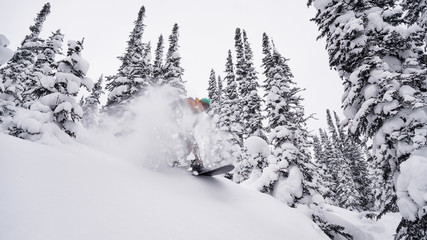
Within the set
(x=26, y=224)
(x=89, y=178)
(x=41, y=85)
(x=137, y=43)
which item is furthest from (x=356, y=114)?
(x=137, y=43)

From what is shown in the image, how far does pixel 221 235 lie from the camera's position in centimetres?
311

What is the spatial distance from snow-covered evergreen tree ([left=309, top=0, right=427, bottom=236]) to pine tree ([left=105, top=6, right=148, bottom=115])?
1773 centimetres

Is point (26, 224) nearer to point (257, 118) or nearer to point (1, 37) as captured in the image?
point (1, 37)

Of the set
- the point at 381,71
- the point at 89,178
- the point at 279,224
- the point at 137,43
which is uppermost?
the point at 137,43

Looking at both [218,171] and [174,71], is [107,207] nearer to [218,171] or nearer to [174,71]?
[218,171]

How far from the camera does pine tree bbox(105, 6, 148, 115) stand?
68.5 ft

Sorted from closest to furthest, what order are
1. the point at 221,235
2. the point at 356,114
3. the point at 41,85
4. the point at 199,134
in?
the point at 221,235 < the point at 356,114 < the point at 199,134 < the point at 41,85

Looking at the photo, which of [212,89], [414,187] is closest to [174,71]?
[212,89]

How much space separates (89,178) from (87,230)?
1.52 metres

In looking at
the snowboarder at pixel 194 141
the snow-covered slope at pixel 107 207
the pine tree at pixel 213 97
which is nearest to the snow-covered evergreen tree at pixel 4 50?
the snow-covered slope at pixel 107 207

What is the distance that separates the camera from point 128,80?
21281 mm

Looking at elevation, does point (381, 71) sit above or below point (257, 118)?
below

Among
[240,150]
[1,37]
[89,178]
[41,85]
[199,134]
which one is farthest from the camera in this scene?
[240,150]

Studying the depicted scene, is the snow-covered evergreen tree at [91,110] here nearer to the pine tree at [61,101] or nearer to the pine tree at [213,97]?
the pine tree at [213,97]
